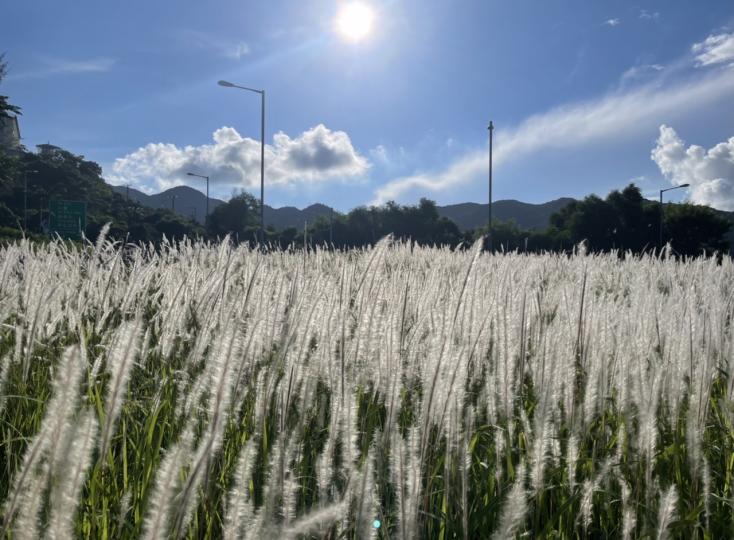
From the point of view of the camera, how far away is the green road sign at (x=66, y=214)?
1889 cm

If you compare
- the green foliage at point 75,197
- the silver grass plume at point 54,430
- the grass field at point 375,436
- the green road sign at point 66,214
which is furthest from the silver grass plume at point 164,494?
the green foliage at point 75,197

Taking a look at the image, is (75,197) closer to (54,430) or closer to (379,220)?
(379,220)

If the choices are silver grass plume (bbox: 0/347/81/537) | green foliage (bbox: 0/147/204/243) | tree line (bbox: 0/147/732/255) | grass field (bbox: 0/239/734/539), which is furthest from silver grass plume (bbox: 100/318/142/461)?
green foliage (bbox: 0/147/204/243)

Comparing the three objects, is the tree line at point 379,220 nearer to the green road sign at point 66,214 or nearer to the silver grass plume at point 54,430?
the green road sign at point 66,214

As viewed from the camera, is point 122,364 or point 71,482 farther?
point 122,364

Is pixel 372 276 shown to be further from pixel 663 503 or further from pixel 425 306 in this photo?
pixel 663 503

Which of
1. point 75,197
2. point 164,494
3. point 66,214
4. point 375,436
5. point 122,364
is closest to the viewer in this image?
point 164,494

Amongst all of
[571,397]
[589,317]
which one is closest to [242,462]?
[571,397]

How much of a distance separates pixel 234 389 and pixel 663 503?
104 cm

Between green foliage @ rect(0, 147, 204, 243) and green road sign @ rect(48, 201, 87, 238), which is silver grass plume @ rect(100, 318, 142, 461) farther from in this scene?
green foliage @ rect(0, 147, 204, 243)

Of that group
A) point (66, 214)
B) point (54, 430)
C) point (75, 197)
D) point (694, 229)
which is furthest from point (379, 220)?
point (54, 430)

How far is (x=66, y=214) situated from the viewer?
65.3ft

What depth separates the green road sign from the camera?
18891mm

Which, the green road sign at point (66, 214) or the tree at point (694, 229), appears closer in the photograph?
the green road sign at point (66, 214)
